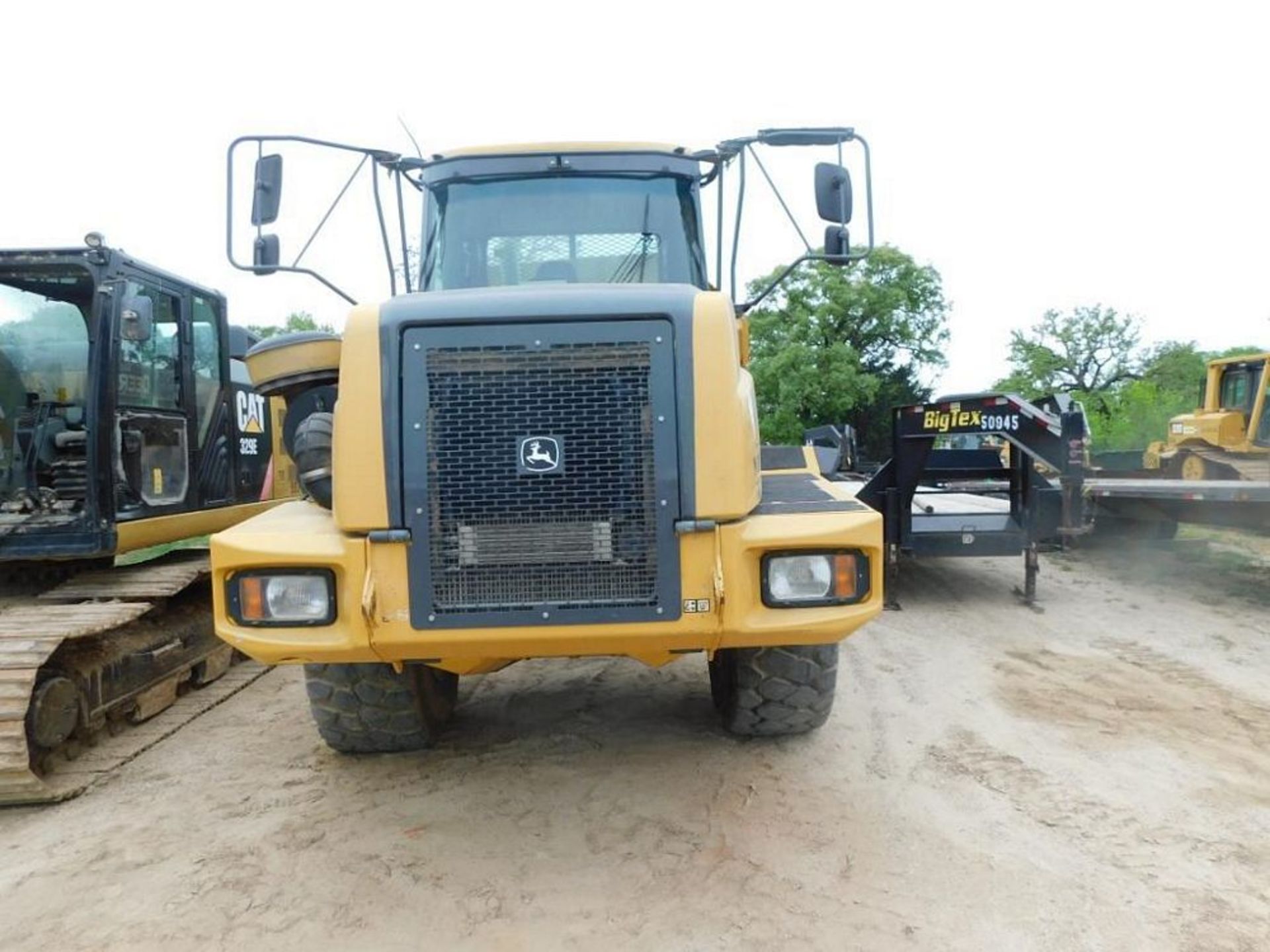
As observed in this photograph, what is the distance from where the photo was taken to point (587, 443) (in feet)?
10.5

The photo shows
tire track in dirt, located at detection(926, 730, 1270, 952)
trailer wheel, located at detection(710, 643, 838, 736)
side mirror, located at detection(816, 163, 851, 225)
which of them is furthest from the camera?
side mirror, located at detection(816, 163, 851, 225)

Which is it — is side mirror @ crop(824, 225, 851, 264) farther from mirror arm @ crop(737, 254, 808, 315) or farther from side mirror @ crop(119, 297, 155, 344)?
side mirror @ crop(119, 297, 155, 344)

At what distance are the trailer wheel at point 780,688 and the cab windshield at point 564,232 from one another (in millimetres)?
1822

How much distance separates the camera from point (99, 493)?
16.5 ft

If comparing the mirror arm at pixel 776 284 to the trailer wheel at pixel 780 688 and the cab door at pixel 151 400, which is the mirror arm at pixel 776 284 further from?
the cab door at pixel 151 400

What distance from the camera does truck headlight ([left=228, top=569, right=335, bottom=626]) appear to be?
3.16 metres

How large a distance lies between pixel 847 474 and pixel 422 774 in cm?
802

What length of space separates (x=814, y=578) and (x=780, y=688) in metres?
1.09

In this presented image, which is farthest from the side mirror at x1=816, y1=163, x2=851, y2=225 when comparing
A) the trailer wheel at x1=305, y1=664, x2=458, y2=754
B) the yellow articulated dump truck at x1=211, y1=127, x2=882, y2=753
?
the trailer wheel at x1=305, y1=664, x2=458, y2=754

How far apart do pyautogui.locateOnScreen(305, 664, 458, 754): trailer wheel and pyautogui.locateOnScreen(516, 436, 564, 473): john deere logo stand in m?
1.32

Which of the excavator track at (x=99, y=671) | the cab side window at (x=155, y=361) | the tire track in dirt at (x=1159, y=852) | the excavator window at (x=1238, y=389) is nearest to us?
the tire track in dirt at (x=1159, y=852)

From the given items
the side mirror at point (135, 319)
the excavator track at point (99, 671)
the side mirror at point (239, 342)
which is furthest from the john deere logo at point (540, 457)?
the side mirror at point (239, 342)

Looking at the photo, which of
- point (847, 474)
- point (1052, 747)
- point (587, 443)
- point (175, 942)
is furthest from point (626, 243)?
point (847, 474)

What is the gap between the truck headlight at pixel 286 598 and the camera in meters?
3.16
